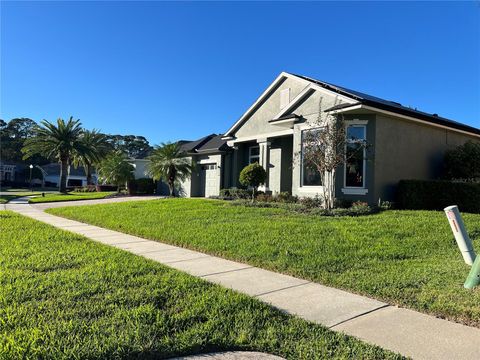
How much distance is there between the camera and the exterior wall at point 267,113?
18125 mm

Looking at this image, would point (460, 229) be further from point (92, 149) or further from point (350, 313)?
point (92, 149)

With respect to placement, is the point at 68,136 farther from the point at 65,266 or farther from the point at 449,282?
the point at 449,282

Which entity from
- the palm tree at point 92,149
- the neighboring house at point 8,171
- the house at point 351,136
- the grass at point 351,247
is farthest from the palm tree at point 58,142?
the neighboring house at point 8,171

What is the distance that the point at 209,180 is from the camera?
79.0ft

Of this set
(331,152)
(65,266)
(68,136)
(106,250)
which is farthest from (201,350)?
(68,136)

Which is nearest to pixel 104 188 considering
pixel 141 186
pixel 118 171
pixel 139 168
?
pixel 139 168

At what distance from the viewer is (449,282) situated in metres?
5.04

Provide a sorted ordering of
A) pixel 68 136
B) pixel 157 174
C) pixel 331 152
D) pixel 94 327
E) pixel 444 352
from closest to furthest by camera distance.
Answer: pixel 444 352
pixel 94 327
pixel 331 152
pixel 157 174
pixel 68 136

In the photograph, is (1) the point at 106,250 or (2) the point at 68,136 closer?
(1) the point at 106,250

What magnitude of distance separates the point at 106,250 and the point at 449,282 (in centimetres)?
603

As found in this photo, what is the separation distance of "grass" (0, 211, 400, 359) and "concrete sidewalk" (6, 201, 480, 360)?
31 centimetres

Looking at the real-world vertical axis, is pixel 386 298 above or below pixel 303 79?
below

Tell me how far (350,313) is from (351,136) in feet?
33.8

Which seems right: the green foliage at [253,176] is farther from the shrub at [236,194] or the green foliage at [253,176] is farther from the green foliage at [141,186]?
the green foliage at [141,186]
